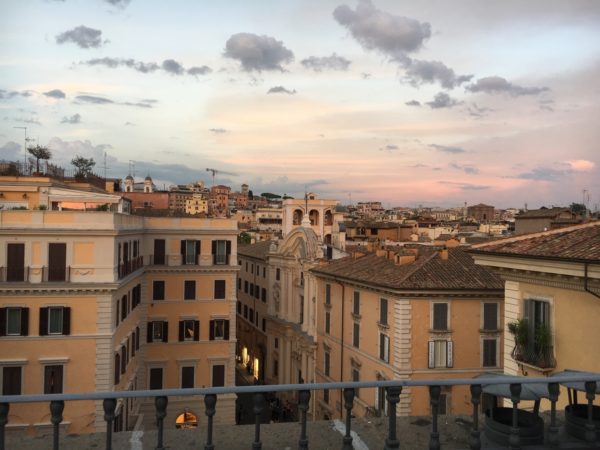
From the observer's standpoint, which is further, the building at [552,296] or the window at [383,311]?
the window at [383,311]

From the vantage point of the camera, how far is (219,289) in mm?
36625

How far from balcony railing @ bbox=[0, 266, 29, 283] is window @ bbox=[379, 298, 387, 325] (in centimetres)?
1668

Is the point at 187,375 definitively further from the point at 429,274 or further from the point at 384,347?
the point at 429,274

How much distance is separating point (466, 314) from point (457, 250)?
5.96 metres

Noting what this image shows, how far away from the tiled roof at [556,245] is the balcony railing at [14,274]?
1820cm

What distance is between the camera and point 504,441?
6234mm

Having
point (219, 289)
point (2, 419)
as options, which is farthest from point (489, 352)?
point (2, 419)

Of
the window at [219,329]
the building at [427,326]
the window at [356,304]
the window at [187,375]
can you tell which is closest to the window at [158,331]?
the window at [187,375]

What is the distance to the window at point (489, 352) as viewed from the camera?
2896 centimetres

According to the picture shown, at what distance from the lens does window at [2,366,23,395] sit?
78.7 ft

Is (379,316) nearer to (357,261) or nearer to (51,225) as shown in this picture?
(357,261)

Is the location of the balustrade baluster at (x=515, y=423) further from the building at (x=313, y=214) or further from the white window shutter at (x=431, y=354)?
the building at (x=313, y=214)

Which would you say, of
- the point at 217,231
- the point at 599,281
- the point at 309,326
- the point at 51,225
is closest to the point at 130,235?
the point at 51,225

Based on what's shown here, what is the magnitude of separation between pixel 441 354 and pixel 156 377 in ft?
56.5
